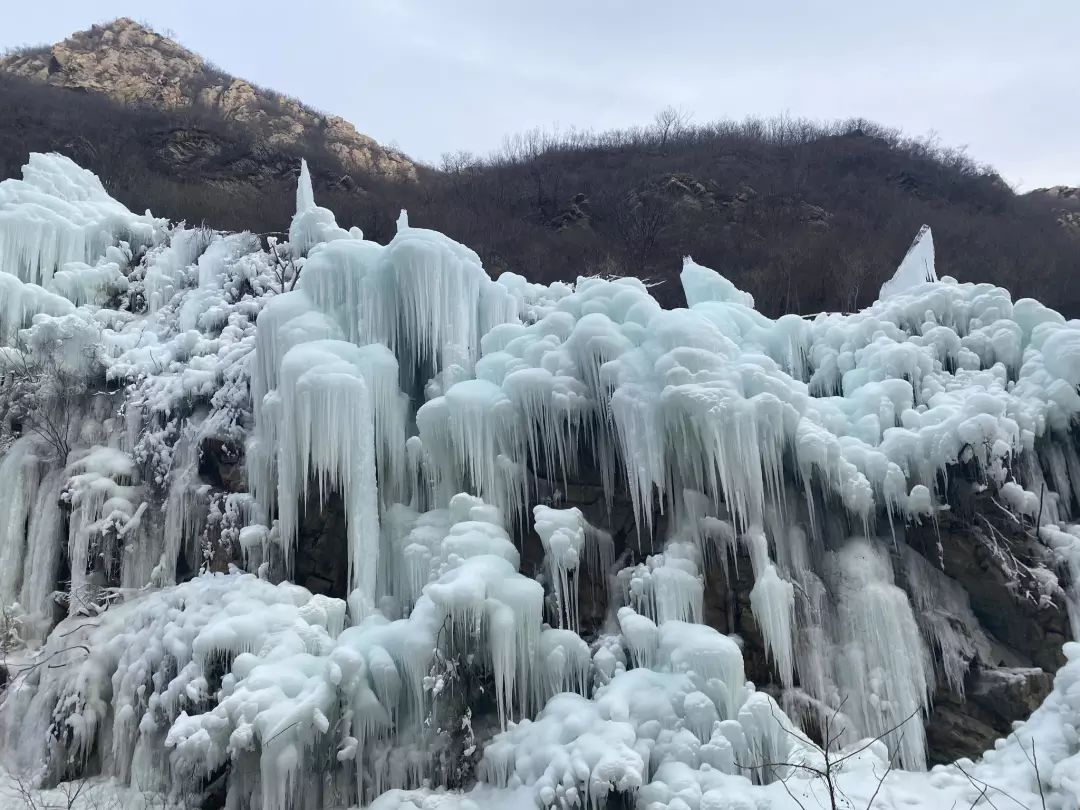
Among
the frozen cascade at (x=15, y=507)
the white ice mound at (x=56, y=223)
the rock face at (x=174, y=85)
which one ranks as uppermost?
the rock face at (x=174, y=85)

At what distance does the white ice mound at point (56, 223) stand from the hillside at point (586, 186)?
348 cm

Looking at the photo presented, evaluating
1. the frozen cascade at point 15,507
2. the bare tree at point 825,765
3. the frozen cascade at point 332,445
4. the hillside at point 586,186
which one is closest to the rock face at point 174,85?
the hillside at point 586,186

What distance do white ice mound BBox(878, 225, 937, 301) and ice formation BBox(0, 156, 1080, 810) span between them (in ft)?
7.58

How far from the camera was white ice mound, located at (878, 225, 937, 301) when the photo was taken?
11469 millimetres

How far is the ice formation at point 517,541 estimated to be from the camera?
5.68 m

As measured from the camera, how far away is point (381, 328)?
8.16m

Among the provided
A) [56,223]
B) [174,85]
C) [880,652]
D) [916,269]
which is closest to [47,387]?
[56,223]

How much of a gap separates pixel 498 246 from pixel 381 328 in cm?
1154

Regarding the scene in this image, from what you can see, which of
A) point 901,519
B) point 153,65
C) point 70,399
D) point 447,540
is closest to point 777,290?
point 901,519

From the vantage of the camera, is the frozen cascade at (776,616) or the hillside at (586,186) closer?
the frozen cascade at (776,616)

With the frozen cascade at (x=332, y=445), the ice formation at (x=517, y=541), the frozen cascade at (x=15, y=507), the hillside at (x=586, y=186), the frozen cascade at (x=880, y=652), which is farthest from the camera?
the hillside at (x=586, y=186)

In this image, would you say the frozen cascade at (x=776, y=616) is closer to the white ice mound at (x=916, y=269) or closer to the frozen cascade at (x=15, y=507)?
the white ice mound at (x=916, y=269)

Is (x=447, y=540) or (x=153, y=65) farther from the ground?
(x=153, y=65)

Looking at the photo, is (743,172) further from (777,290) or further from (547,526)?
(547,526)
